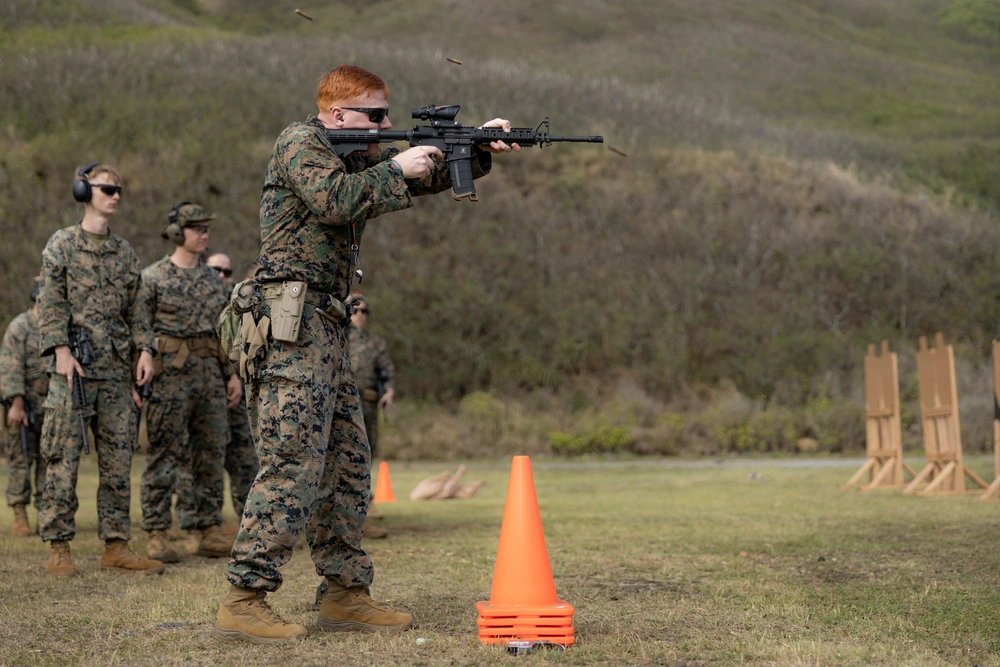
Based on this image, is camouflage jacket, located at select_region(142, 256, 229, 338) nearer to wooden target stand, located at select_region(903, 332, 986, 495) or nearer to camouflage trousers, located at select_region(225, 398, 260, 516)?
camouflage trousers, located at select_region(225, 398, 260, 516)

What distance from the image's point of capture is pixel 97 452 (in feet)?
23.3

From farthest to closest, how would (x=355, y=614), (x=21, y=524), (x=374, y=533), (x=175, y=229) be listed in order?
(x=21, y=524) < (x=374, y=533) < (x=175, y=229) < (x=355, y=614)

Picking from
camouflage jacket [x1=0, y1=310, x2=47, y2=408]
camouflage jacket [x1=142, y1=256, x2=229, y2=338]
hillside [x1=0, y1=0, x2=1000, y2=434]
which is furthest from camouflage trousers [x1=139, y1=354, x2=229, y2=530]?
hillside [x1=0, y1=0, x2=1000, y2=434]

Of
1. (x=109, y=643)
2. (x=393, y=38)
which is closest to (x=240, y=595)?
(x=109, y=643)

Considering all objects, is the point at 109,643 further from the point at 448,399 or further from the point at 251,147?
the point at 251,147

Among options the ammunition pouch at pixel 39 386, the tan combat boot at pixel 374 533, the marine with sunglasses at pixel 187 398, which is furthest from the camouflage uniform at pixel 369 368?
the ammunition pouch at pixel 39 386

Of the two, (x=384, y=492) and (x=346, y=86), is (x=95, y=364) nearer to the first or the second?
(x=346, y=86)

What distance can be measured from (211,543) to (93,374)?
5.92 ft

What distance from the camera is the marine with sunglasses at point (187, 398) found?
8023 mm

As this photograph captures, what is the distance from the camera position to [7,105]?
3406 centimetres

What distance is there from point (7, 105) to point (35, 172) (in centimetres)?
496

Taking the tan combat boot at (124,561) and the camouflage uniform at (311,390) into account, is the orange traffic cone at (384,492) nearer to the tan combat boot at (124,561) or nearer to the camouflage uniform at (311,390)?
the tan combat boot at (124,561)

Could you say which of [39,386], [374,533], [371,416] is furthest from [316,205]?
[39,386]

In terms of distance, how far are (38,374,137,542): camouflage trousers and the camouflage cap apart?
4.68ft
